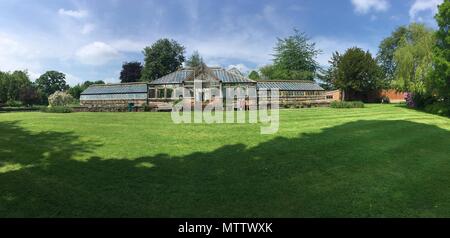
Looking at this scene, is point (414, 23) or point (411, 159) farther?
point (414, 23)

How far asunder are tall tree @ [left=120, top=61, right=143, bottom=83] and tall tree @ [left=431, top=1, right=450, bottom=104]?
70.9 m

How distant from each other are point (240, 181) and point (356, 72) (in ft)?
134

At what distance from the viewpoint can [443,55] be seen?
20641 millimetres

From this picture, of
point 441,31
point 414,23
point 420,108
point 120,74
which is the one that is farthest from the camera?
point 120,74

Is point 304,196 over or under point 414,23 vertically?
under

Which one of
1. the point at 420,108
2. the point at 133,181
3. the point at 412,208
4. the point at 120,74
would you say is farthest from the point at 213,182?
the point at 120,74

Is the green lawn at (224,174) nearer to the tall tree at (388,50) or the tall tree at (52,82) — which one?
the tall tree at (388,50)

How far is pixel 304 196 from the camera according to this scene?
266 inches

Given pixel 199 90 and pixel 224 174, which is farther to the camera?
pixel 199 90

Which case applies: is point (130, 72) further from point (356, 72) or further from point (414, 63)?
point (414, 63)

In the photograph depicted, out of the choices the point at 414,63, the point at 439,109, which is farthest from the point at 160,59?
the point at 439,109

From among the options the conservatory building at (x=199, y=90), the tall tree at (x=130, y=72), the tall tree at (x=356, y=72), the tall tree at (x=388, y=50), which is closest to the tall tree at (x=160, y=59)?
the tall tree at (x=130, y=72)

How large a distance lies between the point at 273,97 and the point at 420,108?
14792mm
